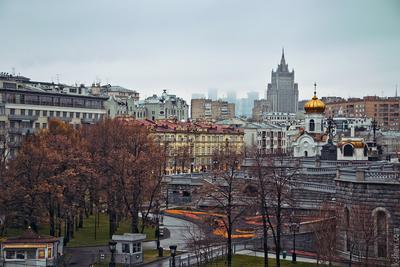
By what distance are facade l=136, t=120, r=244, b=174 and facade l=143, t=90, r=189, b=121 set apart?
101ft

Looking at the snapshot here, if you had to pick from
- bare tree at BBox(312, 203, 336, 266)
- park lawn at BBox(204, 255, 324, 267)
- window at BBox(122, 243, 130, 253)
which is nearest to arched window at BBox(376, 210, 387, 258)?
bare tree at BBox(312, 203, 336, 266)

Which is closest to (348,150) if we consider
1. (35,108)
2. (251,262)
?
(35,108)

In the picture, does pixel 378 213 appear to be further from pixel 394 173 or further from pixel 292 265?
pixel 292 265

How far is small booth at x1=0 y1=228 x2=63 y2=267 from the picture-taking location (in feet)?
140

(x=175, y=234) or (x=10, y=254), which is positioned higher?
(x=10, y=254)

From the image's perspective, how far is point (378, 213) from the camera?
147 ft

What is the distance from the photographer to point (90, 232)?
199 feet

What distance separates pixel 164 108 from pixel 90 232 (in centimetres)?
12017

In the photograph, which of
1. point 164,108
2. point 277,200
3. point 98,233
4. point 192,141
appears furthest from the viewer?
point 164,108

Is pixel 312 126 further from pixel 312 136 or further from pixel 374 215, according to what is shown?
pixel 374 215

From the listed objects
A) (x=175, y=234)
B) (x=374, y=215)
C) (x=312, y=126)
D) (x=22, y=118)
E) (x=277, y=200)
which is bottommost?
(x=175, y=234)

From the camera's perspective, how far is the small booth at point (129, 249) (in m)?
45.7

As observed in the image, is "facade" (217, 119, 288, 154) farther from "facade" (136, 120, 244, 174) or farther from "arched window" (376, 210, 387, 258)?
"arched window" (376, 210, 387, 258)

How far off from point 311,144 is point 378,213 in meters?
64.7
